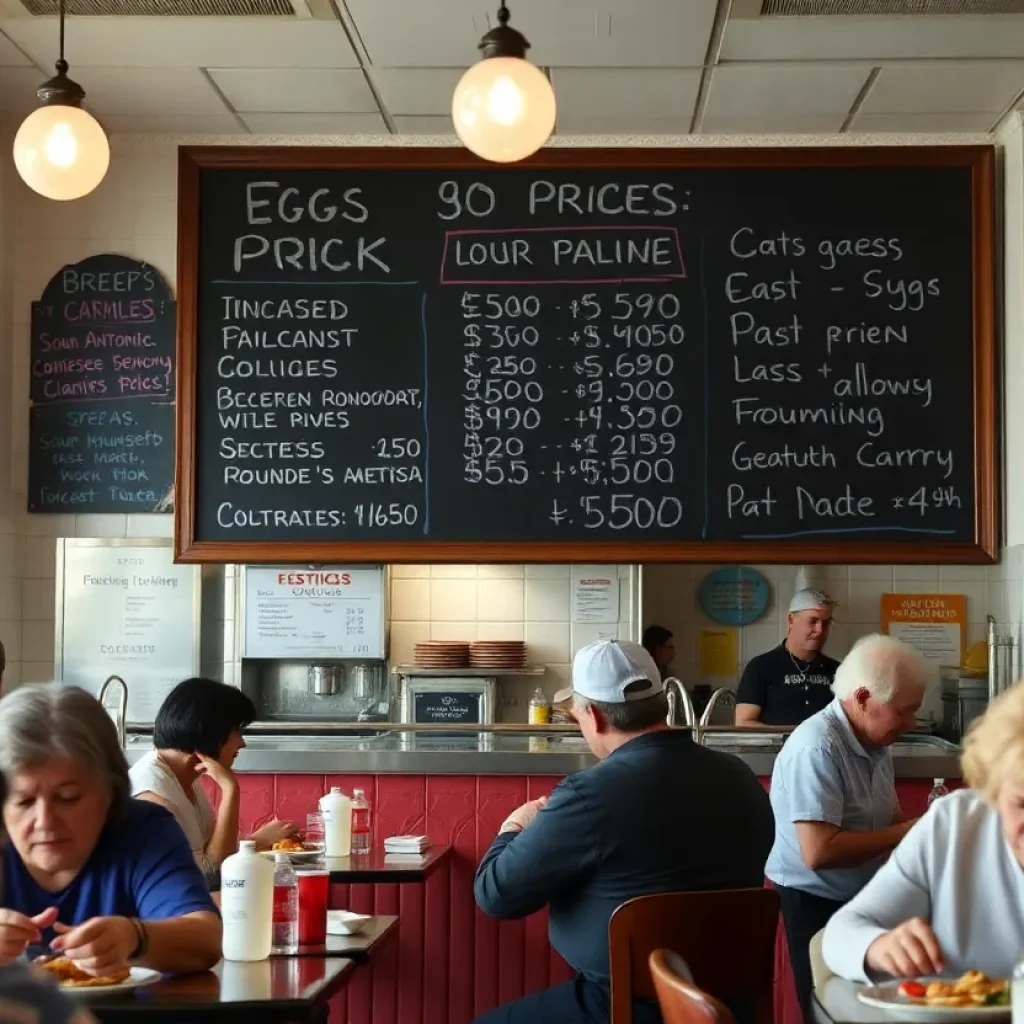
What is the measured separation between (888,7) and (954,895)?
3.11m

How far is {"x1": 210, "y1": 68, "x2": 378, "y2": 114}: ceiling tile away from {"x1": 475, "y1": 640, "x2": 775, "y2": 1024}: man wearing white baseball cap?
302 cm

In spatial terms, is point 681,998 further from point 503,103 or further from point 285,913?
point 503,103

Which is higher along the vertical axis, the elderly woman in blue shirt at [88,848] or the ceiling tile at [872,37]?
the ceiling tile at [872,37]

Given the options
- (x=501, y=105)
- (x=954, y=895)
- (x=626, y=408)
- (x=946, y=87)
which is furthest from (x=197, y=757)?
(x=946, y=87)

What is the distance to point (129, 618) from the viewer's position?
6168mm

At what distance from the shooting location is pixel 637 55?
5.09 meters

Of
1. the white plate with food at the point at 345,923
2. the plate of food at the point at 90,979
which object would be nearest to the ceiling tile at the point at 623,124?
the white plate with food at the point at 345,923

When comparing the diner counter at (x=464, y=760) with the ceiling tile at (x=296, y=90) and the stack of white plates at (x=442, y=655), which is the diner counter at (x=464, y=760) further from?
the stack of white plates at (x=442, y=655)

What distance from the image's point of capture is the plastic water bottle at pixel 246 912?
111 inches

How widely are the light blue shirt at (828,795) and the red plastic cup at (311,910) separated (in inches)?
49.1

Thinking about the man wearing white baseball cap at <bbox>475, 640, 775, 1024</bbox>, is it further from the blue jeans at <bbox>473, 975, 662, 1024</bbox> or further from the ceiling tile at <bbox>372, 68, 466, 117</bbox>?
the ceiling tile at <bbox>372, 68, 466, 117</bbox>

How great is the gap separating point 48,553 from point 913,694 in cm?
374

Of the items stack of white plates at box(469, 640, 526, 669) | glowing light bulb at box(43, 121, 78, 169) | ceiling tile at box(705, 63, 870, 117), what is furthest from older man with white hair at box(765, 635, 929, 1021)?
stack of white plates at box(469, 640, 526, 669)

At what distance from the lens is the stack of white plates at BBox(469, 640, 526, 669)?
24.6 ft
